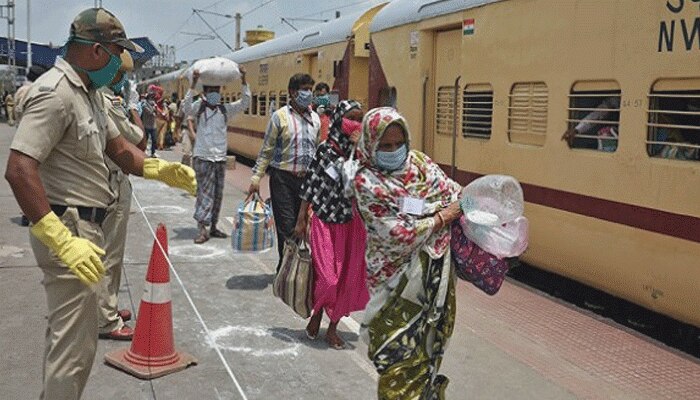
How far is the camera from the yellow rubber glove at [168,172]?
3777mm

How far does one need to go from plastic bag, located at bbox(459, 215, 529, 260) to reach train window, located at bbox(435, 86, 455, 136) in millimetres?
4913

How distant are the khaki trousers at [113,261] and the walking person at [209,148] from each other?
2.89 m

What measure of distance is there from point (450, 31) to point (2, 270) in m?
5.17

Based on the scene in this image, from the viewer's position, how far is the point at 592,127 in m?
6.01

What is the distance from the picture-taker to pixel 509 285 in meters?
7.10

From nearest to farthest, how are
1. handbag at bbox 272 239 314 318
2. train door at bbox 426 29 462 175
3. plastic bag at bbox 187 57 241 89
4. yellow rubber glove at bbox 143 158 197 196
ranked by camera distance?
yellow rubber glove at bbox 143 158 197 196
handbag at bbox 272 239 314 318
train door at bbox 426 29 462 175
plastic bag at bbox 187 57 241 89

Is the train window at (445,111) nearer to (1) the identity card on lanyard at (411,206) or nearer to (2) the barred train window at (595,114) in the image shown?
(2) the barred train window at (595,114)

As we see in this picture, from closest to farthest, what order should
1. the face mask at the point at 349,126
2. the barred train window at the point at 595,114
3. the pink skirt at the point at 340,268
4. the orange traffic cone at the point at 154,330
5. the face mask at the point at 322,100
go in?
the orange traffic cone at the point at 154,330, the face mask at the point at 349,126, the pink skirt at the point at 340,268, the barred train window at the point at 595,114, the face mask at the point at 322,100

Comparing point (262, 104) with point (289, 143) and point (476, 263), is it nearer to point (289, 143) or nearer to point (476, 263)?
point (289, 143)

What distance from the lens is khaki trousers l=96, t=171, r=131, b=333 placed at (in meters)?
5.04

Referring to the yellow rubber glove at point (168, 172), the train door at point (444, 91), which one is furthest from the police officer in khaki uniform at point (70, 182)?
the train door at point (444, 91)

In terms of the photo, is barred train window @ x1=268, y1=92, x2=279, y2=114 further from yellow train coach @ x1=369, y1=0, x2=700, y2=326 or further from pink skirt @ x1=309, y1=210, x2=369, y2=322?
pink skirt @ x1=309, y1=210, x2=369, y2=322

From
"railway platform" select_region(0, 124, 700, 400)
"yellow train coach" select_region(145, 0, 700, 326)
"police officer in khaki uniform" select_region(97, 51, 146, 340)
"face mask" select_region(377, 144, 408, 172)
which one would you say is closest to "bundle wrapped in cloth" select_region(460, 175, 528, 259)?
"face mask" select_region(377, 144, 408, 172)

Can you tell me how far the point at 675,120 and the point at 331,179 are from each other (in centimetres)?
241
